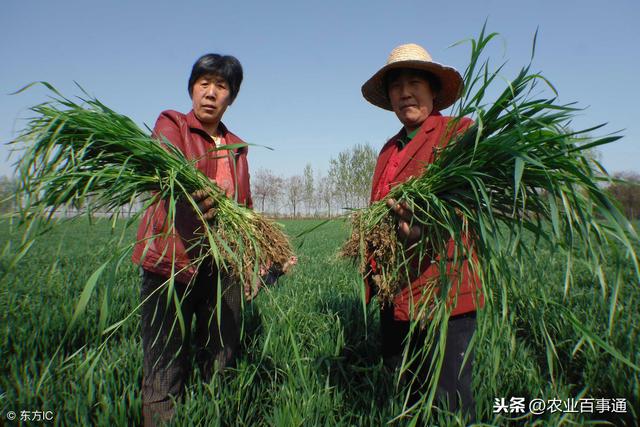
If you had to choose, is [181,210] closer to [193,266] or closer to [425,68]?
[193,266]

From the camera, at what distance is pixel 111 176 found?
123 cm

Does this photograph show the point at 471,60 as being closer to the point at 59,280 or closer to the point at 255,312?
the point at 255,312

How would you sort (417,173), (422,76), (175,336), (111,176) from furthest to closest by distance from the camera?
(422,76) < (175,336) < (417,173) < (111,176)

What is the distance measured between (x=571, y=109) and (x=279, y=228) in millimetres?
1319

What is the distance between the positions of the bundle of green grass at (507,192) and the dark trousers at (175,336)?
0.92 metres

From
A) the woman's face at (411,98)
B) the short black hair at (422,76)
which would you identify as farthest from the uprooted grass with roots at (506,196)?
the short black hair at (422,76)

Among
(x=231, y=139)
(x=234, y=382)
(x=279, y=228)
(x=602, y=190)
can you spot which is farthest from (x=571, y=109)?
(x=234, y=382)

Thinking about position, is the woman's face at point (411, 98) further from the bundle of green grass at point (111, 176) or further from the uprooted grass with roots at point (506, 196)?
the bundle of green grass at point (111, 176)

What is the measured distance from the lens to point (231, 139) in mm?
1967

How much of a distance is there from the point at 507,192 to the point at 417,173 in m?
0.40

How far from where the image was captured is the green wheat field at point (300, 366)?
4.21 ft

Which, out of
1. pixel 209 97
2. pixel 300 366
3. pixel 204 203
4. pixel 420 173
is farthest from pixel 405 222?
pixel 209 97

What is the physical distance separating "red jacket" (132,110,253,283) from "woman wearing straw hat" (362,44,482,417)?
31.5 inches

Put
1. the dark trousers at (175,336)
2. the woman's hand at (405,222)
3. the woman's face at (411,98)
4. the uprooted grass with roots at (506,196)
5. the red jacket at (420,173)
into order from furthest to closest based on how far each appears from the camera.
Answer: the woman's face at (411,98) < the dark trousers at (175,336) < the red jacket at (420,173) < the woman's hand at (405,222) < the uprooted grass with roots at (506,196)
